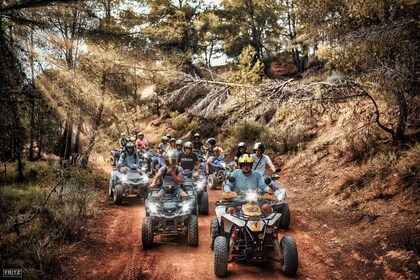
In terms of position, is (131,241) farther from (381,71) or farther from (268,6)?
(268,6)

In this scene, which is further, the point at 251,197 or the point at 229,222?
the point at 251,197

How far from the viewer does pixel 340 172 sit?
39.3ft

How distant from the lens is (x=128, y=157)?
481 inches

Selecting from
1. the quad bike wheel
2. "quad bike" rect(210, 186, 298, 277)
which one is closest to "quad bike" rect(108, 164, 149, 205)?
"quad bike" rect(210, 186, 298, 277)

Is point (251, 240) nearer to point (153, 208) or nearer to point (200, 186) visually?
point (153, 208)

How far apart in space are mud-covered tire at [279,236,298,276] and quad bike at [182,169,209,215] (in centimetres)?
449

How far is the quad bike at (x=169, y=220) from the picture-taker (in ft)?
23.2

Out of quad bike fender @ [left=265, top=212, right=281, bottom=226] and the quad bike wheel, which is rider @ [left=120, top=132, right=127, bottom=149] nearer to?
quad bike fender @ [left=265, top=212, right=281, bottom=226]

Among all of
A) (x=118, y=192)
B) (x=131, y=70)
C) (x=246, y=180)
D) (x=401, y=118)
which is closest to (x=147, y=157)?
(x=131, y=70)

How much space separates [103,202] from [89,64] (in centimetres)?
491

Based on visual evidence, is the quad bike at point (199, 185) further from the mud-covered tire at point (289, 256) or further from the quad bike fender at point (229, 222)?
the mud-covered tire at point (289, 256)

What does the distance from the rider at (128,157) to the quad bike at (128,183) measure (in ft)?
1.52

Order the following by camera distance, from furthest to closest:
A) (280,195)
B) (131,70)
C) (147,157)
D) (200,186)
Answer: (147,157) → (131,70) → (200,186) → (280,195)

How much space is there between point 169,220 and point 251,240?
227 cm
